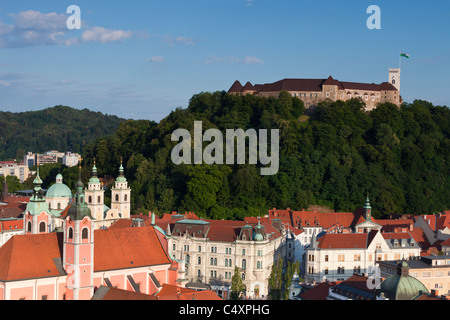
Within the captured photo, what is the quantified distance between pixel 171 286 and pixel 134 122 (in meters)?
65.4

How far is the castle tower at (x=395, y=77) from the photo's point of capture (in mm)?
100500

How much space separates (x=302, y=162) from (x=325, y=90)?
13.5 meters

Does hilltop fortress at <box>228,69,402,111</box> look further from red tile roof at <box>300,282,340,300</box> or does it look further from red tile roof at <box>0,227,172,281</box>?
red tile roof at <box>0,227,172,281</box>

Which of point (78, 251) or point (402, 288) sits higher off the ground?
point (78, 251)

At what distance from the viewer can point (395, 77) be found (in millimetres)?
100562

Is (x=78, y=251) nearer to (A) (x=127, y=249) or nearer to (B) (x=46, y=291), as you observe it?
(B) (x=46, y=291)

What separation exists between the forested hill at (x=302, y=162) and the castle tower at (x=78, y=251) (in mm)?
34198

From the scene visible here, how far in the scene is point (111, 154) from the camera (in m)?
93.4

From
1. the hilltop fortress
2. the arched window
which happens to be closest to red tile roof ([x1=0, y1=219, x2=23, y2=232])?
the arched window

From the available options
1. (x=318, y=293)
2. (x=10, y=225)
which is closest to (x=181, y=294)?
(x=318, y=293)

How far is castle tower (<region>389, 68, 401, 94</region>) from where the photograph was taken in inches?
3957

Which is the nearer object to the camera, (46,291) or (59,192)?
(46,291)

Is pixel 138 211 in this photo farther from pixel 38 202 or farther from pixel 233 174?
pixel 38 202

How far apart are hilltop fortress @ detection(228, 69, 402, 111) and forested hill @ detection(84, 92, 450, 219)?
2.58 m
